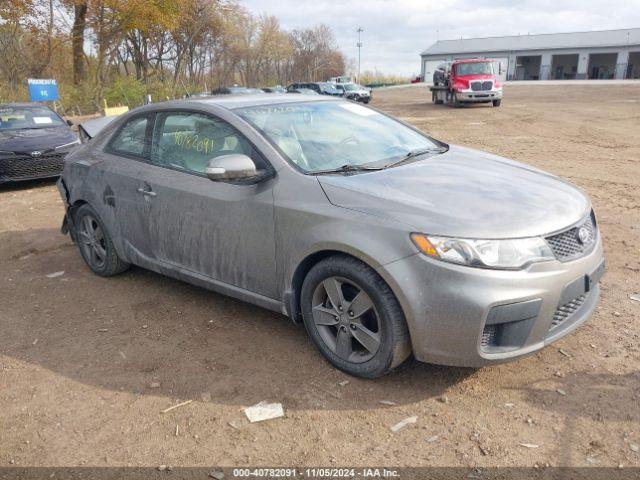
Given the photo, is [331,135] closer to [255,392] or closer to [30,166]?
[255,392]

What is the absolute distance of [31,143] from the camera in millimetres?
9703

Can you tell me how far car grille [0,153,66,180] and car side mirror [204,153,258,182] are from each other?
24.9 ft

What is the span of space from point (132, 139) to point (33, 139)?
6.47m

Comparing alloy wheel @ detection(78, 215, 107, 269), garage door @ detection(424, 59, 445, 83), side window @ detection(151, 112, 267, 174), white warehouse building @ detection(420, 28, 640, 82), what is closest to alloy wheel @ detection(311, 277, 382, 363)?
side window @ detection(151, 112, 267, 174)

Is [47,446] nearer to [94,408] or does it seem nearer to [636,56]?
[94,408]

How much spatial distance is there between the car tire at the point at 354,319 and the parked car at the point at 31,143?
26.5ft

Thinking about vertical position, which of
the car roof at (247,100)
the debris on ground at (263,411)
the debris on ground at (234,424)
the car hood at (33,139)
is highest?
the car roof at (247,100)

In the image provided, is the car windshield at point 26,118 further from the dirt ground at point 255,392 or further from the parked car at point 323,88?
the parked car at point 323,88

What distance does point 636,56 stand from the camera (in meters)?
68.4

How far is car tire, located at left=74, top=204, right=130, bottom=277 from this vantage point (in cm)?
485

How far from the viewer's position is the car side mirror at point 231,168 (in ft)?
10.9

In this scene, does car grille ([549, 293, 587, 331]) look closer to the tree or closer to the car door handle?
the car door handle

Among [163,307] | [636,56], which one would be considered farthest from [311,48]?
[163,307]

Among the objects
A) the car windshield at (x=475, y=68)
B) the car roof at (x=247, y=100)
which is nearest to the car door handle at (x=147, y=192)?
the car roof at (x=247, y=100)
